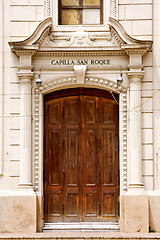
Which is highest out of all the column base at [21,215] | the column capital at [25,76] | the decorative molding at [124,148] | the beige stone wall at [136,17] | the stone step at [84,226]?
the beige stone wall at [136,17]

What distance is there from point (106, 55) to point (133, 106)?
1659 millimetres

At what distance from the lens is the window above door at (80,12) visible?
48.3 ft

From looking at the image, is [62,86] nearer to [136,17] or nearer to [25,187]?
[136,17]

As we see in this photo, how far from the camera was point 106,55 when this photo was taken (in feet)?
47.0

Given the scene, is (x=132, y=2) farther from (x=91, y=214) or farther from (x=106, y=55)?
(x=91, y=214)

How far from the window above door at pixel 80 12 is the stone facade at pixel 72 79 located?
13.7 inches

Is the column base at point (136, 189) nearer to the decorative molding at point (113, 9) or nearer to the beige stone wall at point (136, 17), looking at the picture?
the beige stone wall at point (136, 17)

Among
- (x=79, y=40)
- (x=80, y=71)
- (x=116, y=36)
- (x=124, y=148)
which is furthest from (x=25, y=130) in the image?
(x=116, y=36)

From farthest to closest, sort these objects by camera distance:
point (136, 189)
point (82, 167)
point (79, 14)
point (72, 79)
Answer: point (79, 14)
point (82, 167)
point (72, 79)
point (136, 189)

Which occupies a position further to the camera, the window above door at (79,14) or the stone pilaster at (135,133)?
the window above door at (79,14)

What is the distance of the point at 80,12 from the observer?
14.8 metres

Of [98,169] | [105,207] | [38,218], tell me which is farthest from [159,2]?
[38,218]

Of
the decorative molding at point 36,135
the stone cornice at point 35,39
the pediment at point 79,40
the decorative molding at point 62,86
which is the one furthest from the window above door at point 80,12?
the decorative molding at point 36,135

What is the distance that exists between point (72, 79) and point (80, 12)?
207cm
